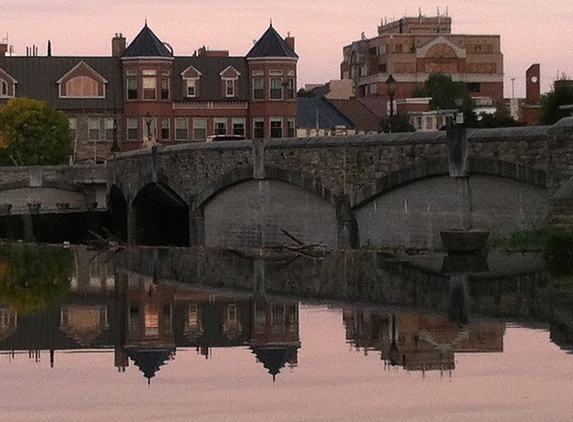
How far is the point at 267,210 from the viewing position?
51.2 metres

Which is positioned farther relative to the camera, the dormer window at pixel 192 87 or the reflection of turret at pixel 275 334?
the dormer window at pixel 192 87

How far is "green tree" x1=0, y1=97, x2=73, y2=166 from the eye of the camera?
305 ft

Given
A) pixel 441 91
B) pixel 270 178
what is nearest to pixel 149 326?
pixel 270 178

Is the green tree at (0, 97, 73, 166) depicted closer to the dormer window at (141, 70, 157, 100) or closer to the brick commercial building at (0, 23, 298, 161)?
the brick commercial building at (0, 23, 298, 161)

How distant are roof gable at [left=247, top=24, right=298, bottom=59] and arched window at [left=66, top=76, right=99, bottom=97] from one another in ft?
30.5

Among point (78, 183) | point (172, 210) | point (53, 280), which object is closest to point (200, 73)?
point (78, 183)

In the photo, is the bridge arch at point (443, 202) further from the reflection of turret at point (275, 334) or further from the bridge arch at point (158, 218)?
the bridge arch at point (158, 218)

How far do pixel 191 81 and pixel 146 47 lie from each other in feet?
Answer: 12.4

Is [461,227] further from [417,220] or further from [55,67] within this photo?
[55,67]

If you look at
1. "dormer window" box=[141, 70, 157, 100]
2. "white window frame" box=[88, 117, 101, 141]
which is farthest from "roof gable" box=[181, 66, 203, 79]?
"white window frame" box=[88, 117, 101, 141]

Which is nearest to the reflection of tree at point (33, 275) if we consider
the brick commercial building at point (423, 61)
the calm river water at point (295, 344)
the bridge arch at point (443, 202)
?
the calm river water at point (295, 344)

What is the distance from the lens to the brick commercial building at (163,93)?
9925cm

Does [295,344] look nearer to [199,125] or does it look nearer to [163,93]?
[163,93]

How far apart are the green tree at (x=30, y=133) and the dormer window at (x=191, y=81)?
29.8 ft
